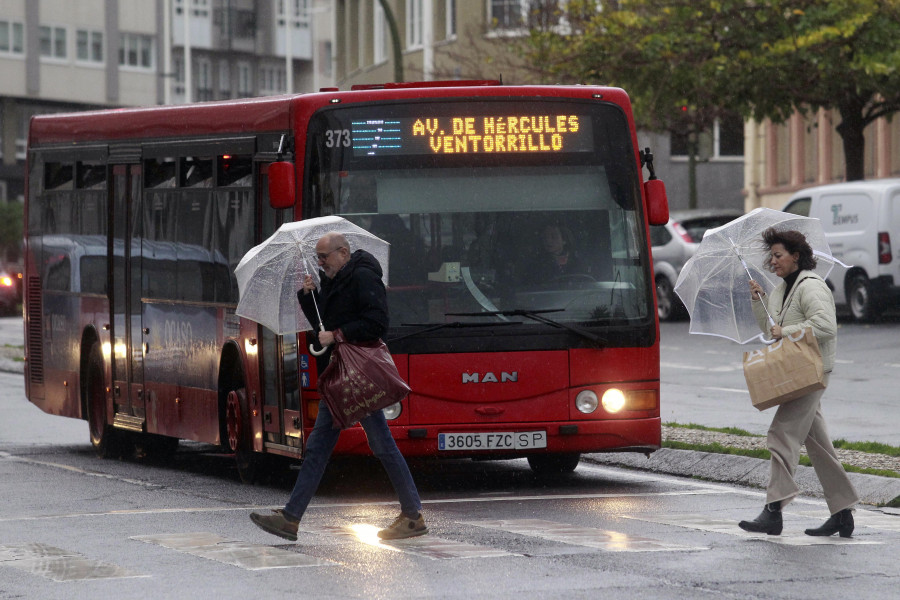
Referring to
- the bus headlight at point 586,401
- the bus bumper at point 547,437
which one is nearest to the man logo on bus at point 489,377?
the bus bumper at point 547,437

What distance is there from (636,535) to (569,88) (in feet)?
12.4

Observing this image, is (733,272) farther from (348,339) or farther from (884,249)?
(884,249)

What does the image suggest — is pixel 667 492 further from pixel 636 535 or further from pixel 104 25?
pixel 104 25

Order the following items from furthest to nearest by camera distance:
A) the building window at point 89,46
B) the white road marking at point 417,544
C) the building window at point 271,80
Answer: the building window at point 271,80
the building window at point 89,46
the white road marking at point 417,544

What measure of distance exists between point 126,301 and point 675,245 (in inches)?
713

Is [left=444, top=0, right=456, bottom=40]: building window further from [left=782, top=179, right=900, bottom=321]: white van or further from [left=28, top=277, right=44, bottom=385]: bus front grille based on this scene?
[left=28, top=277, right=44, bottom=385]: bus front grille

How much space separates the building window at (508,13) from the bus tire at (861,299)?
42.4ft

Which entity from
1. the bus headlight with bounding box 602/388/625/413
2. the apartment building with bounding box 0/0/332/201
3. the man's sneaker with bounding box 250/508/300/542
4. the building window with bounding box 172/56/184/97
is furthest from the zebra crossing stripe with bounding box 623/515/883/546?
the building window with bounding box 172/56/184/97

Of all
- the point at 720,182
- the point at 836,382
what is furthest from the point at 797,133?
the point at 836,382

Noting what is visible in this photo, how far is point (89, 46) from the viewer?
75438 millimetres

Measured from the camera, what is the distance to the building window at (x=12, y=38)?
238 ft

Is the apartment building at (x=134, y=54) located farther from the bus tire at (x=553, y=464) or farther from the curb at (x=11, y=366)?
the bus tire at (x=553, y=464)

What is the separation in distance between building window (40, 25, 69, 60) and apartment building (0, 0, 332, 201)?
0.13 feet

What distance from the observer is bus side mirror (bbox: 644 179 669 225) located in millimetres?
12570
